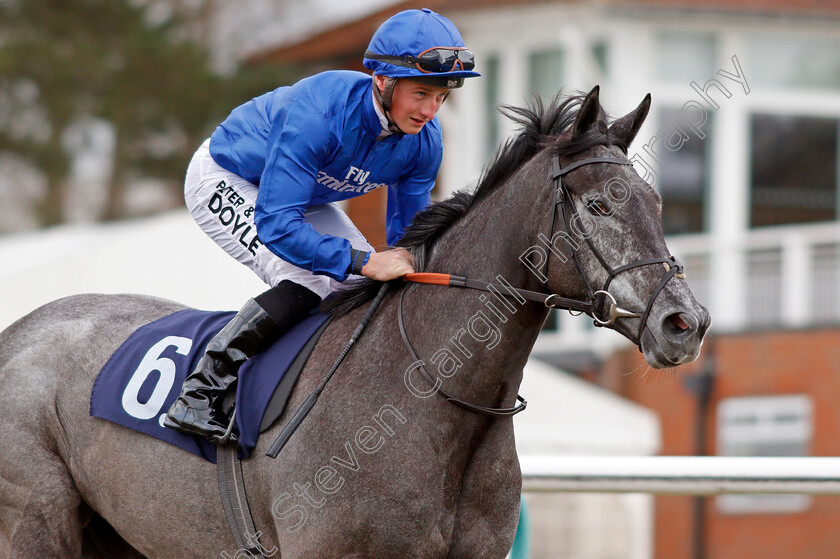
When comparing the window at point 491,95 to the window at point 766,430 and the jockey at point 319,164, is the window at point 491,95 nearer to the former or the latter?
the window at point 766,430

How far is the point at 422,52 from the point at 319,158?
45 cm

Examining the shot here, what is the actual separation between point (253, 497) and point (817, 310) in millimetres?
10399

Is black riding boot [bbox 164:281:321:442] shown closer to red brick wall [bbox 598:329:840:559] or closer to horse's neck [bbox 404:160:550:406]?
horse's neck [bbox 404:160:550:406]

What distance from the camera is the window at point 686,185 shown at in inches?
501

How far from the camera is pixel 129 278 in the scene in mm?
10031

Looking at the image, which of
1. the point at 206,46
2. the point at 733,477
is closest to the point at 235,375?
the point at 733,477

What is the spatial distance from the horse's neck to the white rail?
1098 mm

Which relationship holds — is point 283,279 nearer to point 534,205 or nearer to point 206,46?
point 534,205

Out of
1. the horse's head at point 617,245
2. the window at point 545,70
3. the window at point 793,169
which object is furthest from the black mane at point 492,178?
the window at point 793,169

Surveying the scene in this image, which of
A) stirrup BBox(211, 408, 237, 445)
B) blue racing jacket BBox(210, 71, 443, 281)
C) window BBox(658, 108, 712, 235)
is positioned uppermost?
window BBox(658, 108, 712, 235)

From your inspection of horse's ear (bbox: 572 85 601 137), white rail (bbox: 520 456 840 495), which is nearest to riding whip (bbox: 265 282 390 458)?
horse's ear (bbox: 572 85 601 137)

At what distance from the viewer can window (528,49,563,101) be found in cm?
1271

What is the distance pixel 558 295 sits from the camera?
306cm

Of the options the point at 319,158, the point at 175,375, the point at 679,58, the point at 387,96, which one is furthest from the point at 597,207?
the point at 679,58
